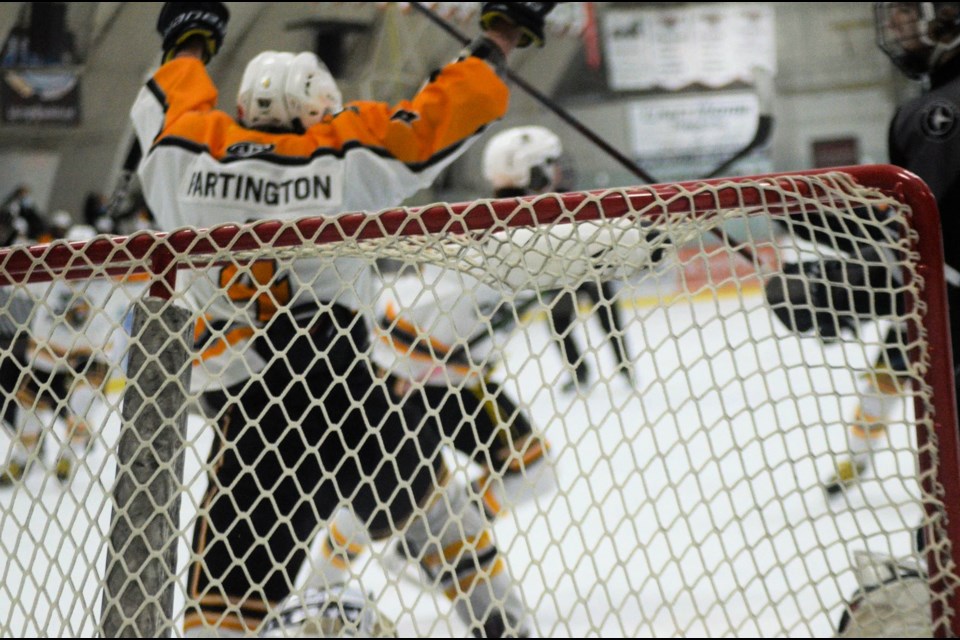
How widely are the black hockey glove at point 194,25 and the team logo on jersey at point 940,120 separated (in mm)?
1205

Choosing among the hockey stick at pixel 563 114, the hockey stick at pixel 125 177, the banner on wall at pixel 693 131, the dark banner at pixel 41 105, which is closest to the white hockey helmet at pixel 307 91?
the hockey stick at pixel 125 177

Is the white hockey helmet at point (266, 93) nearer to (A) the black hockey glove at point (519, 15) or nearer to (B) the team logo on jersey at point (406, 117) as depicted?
(B) the team logo on jersey at point (406, 117)

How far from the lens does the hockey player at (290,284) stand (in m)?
1.58

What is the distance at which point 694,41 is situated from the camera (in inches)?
353

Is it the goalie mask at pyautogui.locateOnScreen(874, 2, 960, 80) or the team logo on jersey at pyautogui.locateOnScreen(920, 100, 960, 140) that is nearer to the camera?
the team logo on jersey at pyautogui.locateOnScreen(920, 100, 960, 140)

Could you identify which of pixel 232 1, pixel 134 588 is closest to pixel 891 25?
pixel 134 588

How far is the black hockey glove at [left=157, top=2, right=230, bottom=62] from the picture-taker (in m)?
1.86

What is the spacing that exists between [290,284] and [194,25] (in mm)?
555

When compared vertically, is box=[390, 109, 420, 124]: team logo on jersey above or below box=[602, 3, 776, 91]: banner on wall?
above

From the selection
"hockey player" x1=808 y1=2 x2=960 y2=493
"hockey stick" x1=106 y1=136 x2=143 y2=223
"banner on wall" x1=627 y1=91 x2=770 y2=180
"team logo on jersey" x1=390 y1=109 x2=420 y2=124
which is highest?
"team logo on jersey" x1=390 y1=109 x2=420 y2=124

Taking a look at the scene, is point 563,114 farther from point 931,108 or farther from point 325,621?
point 325,621

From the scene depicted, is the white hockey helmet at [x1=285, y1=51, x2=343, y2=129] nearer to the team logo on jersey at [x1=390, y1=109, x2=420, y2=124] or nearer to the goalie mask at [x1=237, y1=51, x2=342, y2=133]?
the goalie mask at [x1=237, y1=51, x2=342, y2=133]

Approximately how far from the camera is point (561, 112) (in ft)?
8.82

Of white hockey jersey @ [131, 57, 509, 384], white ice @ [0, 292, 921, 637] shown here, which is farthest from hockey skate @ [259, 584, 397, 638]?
white hockey jersey @ [131, 57, 509, 384]
